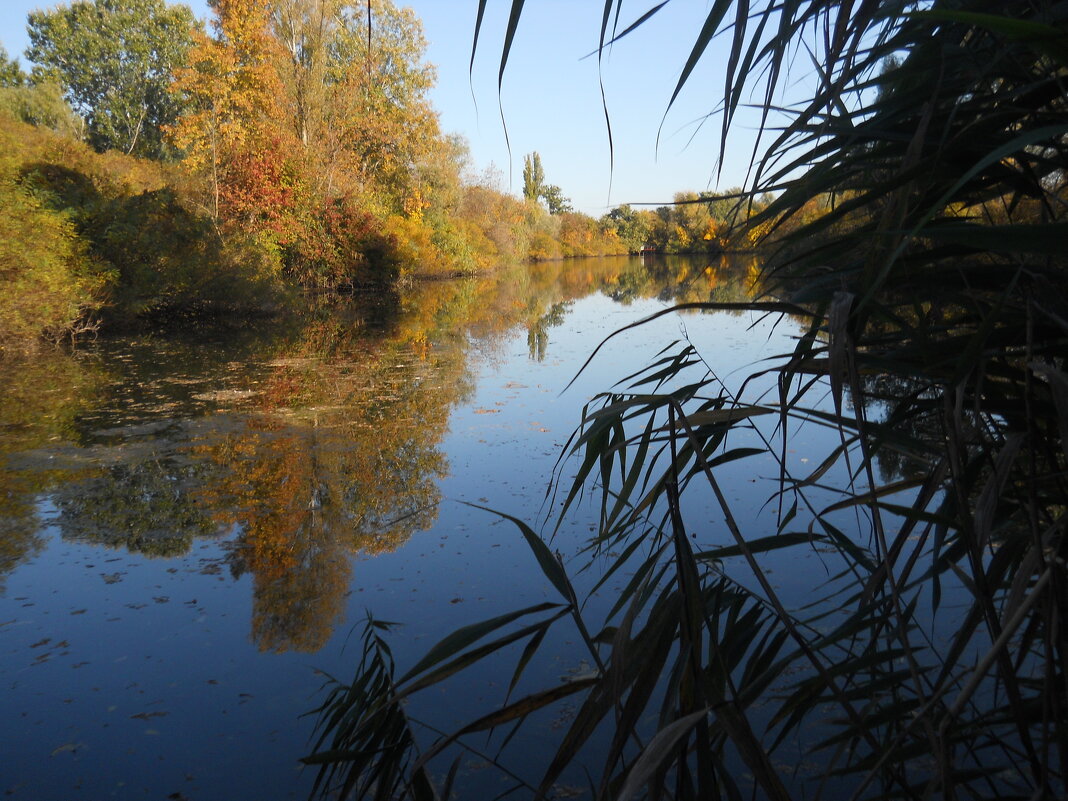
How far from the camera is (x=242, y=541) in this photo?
16.1ft

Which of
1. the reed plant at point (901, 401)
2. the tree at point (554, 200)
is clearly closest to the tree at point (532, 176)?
the tree at point (554, 200)

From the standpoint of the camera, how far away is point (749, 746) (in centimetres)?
116

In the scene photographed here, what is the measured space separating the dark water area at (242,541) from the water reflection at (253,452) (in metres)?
0.03

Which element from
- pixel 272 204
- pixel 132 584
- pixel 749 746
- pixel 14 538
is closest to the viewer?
pixel 749 746

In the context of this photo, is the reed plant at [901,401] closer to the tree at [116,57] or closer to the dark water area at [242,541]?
the dark water area at [242,541]

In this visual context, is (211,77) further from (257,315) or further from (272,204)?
(257,315)

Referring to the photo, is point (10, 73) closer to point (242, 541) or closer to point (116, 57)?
point (116, 57)

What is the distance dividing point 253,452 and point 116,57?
1866 inches

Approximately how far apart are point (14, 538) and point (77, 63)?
1952 inches

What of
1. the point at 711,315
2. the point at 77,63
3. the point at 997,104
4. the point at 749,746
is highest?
the point at 77,63

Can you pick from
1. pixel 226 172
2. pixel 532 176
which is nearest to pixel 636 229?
pixel 532 176

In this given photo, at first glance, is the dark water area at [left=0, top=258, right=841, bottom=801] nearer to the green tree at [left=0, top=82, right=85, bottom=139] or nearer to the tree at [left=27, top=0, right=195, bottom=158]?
the green tree at [left=0, top=82, right=85, bottom=139]

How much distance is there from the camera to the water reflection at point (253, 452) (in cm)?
462

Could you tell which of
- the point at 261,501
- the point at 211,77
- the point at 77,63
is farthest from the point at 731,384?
the point at 77,63
